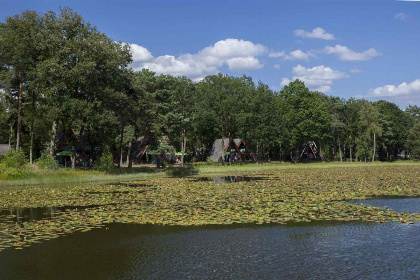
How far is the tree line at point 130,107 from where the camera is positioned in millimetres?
42656

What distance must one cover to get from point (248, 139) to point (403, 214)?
7373 cm

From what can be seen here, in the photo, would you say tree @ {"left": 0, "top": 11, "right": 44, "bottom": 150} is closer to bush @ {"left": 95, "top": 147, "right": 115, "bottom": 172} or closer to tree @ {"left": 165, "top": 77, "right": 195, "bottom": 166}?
bush @ {"left": 95, "top": 147, "right": 115, "bottom": 172}

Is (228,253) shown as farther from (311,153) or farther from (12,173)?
(311,153)

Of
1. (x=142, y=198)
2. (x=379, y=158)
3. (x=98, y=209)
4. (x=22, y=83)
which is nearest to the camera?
(x=98, y=209)

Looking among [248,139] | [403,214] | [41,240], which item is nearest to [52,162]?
[41,240]

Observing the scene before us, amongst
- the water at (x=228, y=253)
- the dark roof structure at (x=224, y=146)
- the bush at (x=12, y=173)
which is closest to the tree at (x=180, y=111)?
the dark roof structure at (x=224, y=146)

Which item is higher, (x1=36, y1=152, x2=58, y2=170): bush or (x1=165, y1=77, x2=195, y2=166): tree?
(x1=165, y1=77, x2=195, y2=166): tree

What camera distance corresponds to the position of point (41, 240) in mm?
13469

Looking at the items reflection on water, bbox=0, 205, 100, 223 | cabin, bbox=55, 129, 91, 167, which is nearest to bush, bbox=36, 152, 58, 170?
cabin, bbox=55, 129, 91, 167

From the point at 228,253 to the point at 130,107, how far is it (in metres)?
39.7

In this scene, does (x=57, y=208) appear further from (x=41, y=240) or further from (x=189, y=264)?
(x=189, y=264)

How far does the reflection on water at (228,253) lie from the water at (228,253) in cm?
3

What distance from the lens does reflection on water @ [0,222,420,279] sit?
32.1ft

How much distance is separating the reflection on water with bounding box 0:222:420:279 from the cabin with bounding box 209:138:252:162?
70.4m
